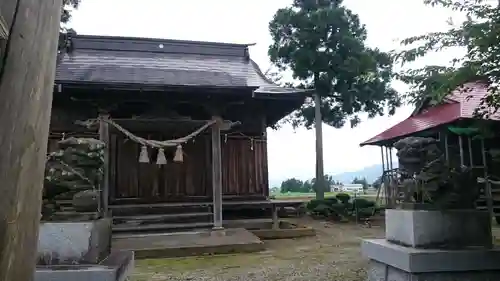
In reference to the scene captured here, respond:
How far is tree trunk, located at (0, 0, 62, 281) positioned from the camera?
1.44m

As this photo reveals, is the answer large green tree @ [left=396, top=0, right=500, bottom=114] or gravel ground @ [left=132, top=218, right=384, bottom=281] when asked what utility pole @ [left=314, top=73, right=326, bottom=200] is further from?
large green tree @ [left=396, top=0, right=500, bottom=114]

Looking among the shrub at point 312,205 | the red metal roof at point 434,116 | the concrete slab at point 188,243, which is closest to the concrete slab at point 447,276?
the concrete slab at point 188,243

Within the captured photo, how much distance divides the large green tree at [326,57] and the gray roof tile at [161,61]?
412cm

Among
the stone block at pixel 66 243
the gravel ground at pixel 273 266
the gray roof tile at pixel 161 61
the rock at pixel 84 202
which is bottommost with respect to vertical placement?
the gravel ground at pixel 273 266

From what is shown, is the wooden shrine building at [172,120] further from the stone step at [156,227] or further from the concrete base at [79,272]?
the concrete base at [79,272]

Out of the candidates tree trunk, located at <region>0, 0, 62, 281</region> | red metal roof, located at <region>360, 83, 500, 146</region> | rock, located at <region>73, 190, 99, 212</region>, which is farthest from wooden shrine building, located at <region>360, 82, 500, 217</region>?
tree trunk, located at <region>0, 0, 62, 281</region>

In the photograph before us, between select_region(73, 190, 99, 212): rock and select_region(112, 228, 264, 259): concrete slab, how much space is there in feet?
12.1

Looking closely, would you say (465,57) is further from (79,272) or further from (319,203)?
(319,203)

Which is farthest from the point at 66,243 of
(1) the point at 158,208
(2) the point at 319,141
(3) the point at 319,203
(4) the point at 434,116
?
(2) the point at 319,141

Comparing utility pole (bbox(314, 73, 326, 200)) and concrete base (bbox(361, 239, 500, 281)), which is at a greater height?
utility pole (bbox(314, 73, 326, 200))

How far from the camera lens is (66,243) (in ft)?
11.9

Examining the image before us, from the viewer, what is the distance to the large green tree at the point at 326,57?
1664cm

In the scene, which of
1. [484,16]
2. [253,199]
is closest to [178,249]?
[253,199]

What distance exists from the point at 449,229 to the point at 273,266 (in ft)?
9.79
